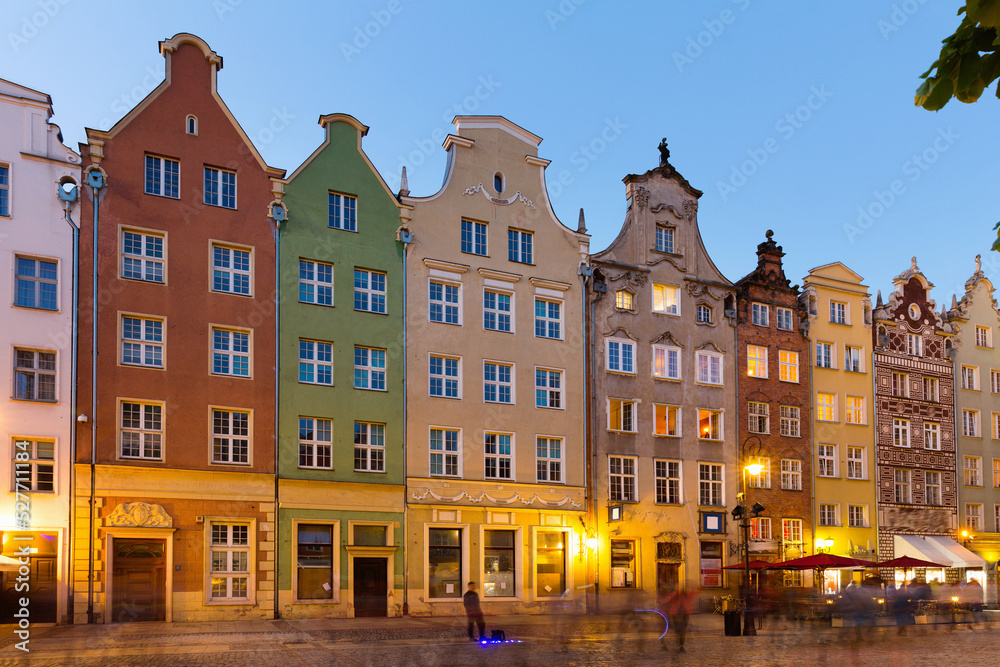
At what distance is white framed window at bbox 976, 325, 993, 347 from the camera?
53.7 meters

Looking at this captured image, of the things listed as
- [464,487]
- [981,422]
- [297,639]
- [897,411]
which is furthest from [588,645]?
[981,422]

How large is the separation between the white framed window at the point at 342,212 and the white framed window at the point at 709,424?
56.8 feet

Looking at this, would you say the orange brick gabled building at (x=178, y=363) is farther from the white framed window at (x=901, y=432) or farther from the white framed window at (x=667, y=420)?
the white framed window at (x=901, y=432)

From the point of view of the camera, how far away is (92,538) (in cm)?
3000

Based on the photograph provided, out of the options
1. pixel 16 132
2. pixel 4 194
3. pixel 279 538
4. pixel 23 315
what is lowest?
pixel 279 538

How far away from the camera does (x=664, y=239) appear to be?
43.9 metres

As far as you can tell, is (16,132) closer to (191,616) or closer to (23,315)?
(23,315)

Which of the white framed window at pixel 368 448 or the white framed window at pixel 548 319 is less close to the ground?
the white framed window at pixel 548 319

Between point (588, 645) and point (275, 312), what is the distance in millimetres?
15727

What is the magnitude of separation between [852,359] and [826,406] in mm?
3084

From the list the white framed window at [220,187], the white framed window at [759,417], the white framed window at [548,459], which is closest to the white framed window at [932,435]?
the white framed window at [759,417]

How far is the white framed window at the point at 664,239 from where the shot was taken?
143ft

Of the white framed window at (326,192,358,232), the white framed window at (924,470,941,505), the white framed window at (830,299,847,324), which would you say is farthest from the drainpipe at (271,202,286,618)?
the white framed window at (924,470,941,505)

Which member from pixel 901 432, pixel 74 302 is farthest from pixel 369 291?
pixel 901 432
